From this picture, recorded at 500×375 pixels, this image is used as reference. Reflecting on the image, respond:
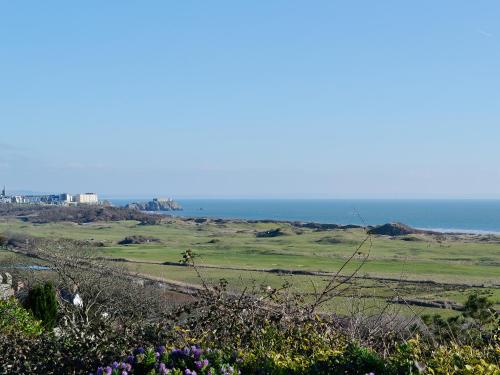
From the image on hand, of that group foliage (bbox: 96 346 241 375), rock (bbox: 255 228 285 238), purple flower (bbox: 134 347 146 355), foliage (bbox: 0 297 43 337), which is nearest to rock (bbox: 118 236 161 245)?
rock (bbox: 255 228 285 238)

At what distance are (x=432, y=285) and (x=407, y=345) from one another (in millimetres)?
36664

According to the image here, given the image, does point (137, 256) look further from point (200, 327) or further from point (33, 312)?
point (200, 327)

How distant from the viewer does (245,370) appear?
4.85 m

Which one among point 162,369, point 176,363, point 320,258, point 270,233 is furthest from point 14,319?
point 270,233

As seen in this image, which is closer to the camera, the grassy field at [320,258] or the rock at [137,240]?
the grassy field at [320,258]

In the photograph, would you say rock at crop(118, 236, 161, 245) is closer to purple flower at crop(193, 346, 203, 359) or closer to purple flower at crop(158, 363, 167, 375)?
purple flower at crop(193, 346, 203, 359)

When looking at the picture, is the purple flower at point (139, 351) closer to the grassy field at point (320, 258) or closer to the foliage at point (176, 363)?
the foliage at point (176, 363)

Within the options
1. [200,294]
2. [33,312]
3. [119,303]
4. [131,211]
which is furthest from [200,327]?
[131,211]

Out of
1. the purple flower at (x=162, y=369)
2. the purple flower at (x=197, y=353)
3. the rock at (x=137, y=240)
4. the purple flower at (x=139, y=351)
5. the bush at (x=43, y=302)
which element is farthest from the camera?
the rock at (x=137, y=240)

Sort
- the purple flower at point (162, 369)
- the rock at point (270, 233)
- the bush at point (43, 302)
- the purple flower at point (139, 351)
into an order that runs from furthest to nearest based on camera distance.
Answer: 1. the rock at point (270, 233)
2. the bush at point (43, 302)
3. the purple flower at point (139, 351)
4. the purple flower at point (162, 369)

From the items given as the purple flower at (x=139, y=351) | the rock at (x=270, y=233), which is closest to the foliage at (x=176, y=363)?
the purple flower at (x=139, y=351)

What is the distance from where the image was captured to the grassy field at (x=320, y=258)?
37719 millimetres

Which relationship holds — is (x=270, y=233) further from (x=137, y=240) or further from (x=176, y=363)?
(x=176, y=363)

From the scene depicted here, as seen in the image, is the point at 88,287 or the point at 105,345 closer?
the point at 105,345
